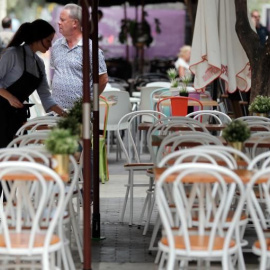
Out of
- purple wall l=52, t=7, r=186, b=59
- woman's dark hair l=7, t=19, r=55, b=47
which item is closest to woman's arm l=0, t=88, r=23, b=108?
woman's dark hair l=7, t=19, r=55, b=47

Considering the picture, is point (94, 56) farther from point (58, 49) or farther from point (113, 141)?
point (113, 141)

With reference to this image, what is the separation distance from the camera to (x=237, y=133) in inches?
262

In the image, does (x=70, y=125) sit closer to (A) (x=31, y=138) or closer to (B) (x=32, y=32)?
(A) (x=31, y=138)

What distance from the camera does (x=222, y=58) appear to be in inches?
419

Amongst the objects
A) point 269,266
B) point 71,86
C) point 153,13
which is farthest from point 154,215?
point 153,13

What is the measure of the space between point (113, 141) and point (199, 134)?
28.1 feet

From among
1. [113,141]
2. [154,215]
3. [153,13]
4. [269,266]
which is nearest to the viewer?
[269,266]

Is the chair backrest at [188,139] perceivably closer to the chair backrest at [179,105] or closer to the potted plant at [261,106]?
the potted plant at [261,106]

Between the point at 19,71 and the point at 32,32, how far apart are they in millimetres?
367

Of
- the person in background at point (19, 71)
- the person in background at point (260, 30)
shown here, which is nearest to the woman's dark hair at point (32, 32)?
the person in background at point (19, 71)

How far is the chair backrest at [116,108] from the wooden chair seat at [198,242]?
7.14 meters

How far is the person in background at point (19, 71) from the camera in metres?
8.66

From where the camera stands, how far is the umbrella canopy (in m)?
10.7

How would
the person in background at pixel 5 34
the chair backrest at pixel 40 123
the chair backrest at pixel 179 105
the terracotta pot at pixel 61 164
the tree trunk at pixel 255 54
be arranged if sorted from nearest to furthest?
1. the terracotta pot at pixel 61 164
2. the chair backrest at pixel 40 123
3. the tree trunk at pixel 255 54
4. the chair backrest at pixel 179 105
5. the person in background at pixel 5 34
